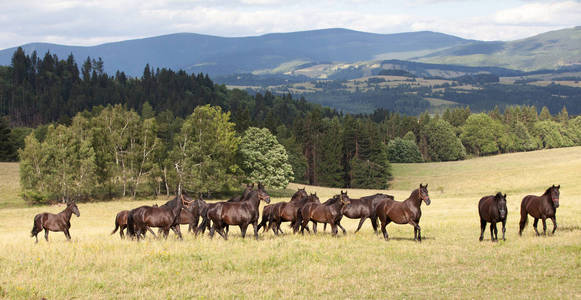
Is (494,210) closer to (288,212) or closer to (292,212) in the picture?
(292,212)

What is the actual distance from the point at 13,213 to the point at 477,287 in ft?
179

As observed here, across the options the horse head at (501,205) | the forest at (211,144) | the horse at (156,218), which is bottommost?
the forest at (211,144)

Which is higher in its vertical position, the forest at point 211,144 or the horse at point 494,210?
the horse at point 494,210

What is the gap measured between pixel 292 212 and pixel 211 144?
50505mm

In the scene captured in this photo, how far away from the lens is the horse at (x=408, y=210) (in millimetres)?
21641

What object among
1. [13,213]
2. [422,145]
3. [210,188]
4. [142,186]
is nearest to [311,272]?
[13,213]

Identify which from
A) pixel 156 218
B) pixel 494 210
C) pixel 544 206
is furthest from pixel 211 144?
pixel 494 210

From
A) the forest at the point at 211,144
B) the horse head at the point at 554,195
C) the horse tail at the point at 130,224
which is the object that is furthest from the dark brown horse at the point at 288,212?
the forest at the point at 211,144

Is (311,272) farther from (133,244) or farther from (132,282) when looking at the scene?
(133,244)

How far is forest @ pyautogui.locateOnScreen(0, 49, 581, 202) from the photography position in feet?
232

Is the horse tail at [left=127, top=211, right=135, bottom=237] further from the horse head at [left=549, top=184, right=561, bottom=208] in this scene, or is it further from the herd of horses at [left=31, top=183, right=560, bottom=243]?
the horse head at [left=549, top=184, right=561, bottom=208]

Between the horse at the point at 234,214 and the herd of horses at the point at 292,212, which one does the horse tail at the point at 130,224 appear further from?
the horse at the point at 234,214

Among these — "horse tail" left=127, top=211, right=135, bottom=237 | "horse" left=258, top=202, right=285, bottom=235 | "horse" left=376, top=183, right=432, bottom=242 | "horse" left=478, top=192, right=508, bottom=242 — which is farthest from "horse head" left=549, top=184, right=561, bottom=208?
"horse tail" left=127, top=211, right=135, bottom=237

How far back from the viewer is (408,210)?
21.9 m
